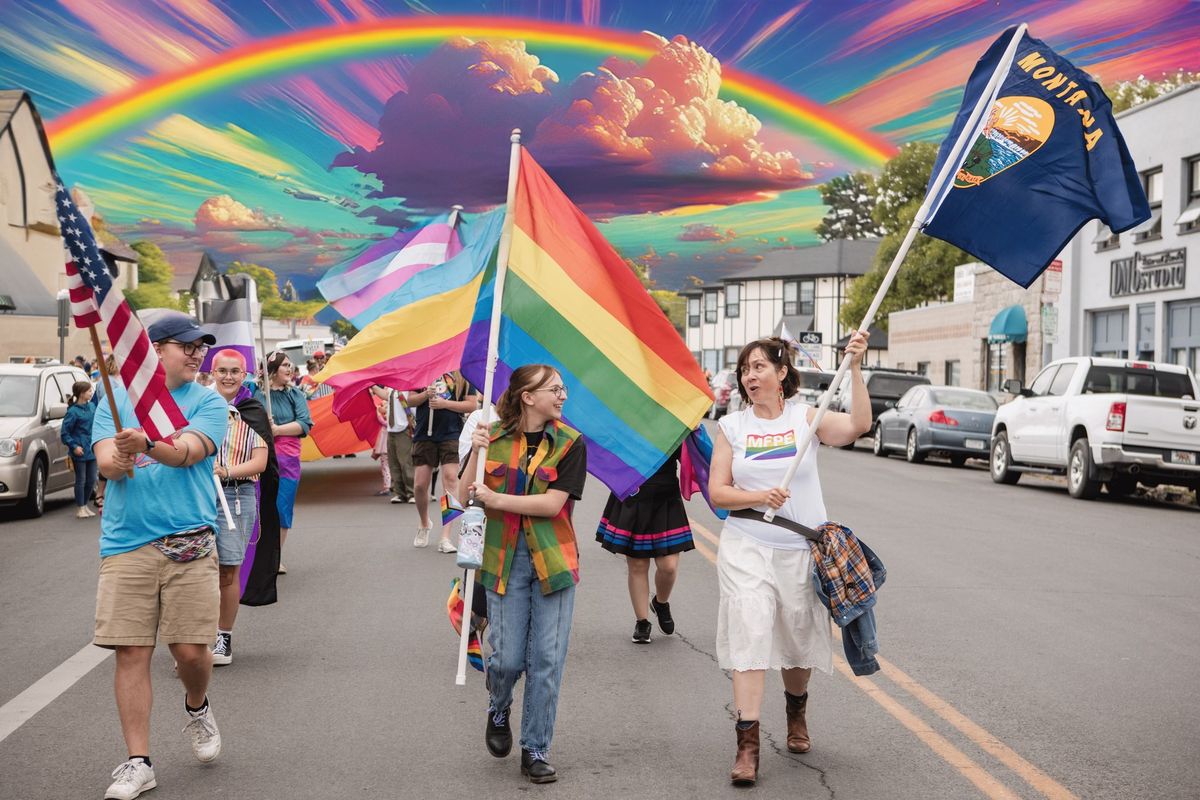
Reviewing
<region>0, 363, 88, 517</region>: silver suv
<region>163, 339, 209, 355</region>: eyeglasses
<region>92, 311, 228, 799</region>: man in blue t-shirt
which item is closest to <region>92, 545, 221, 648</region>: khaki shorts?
<region>92, 311, 228, 799</region>: man in blue t-shirt

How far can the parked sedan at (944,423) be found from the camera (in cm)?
2578

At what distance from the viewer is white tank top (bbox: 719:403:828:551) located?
17.7 ft

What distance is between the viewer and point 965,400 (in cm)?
2669

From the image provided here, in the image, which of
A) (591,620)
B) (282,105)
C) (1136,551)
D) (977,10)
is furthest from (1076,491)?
(282,105)

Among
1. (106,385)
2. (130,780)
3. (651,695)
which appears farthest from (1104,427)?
(106,385)

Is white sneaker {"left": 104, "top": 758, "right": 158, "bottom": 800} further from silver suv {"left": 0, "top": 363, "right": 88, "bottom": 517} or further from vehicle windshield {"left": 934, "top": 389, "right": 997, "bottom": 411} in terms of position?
vehicle windshield {"left": 934, "top": 389, "right": 997, "bottom": 411}

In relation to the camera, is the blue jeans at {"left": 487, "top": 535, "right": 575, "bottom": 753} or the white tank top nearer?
the blue jeans at {"left": 487, "top": 535, "right": 575, "bottom": 753}

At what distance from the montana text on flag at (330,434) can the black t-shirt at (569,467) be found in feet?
43.8

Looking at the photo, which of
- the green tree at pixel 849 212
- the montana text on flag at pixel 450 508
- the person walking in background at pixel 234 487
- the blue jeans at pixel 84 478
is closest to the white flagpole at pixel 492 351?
the person walking in background at pixel 234 487

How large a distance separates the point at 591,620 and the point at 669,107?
295ft

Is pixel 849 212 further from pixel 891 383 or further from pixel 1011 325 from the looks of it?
pixel 891 383

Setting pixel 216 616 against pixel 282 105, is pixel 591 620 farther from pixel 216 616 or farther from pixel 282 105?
pixel 282 105

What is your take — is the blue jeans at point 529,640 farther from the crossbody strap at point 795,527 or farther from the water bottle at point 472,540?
the crossbody strap at point 795,527

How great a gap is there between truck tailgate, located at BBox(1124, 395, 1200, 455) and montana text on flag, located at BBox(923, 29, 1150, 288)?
12916mm
